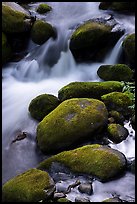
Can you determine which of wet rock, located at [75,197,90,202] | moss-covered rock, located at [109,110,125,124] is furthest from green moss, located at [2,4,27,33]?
wet rock, located at [75,197,90,202]

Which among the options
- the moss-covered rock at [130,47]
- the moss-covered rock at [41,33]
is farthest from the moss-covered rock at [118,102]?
the moss-covered rock at [41,33]

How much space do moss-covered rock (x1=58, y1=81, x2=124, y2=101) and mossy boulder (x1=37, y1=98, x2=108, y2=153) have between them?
661 millimetres

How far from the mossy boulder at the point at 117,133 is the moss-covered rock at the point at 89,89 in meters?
1.09

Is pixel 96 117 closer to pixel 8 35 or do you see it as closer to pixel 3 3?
pixel 8 35

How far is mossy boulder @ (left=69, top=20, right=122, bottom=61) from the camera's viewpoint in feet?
31.1

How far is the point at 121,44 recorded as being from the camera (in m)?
9.62

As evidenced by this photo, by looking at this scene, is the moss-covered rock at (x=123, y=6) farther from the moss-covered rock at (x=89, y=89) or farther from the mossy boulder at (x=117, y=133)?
the mossy boulder at (x=117, y=133)

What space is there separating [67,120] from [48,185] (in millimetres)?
1538

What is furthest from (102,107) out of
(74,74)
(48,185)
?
(74,74)

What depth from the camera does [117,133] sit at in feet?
21.8

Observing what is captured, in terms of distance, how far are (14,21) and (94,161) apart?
610cm

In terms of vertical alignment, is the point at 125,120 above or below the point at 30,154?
above

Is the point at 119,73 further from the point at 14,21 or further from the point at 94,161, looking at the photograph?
the point at 14,21

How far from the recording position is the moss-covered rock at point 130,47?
9.03 metres
